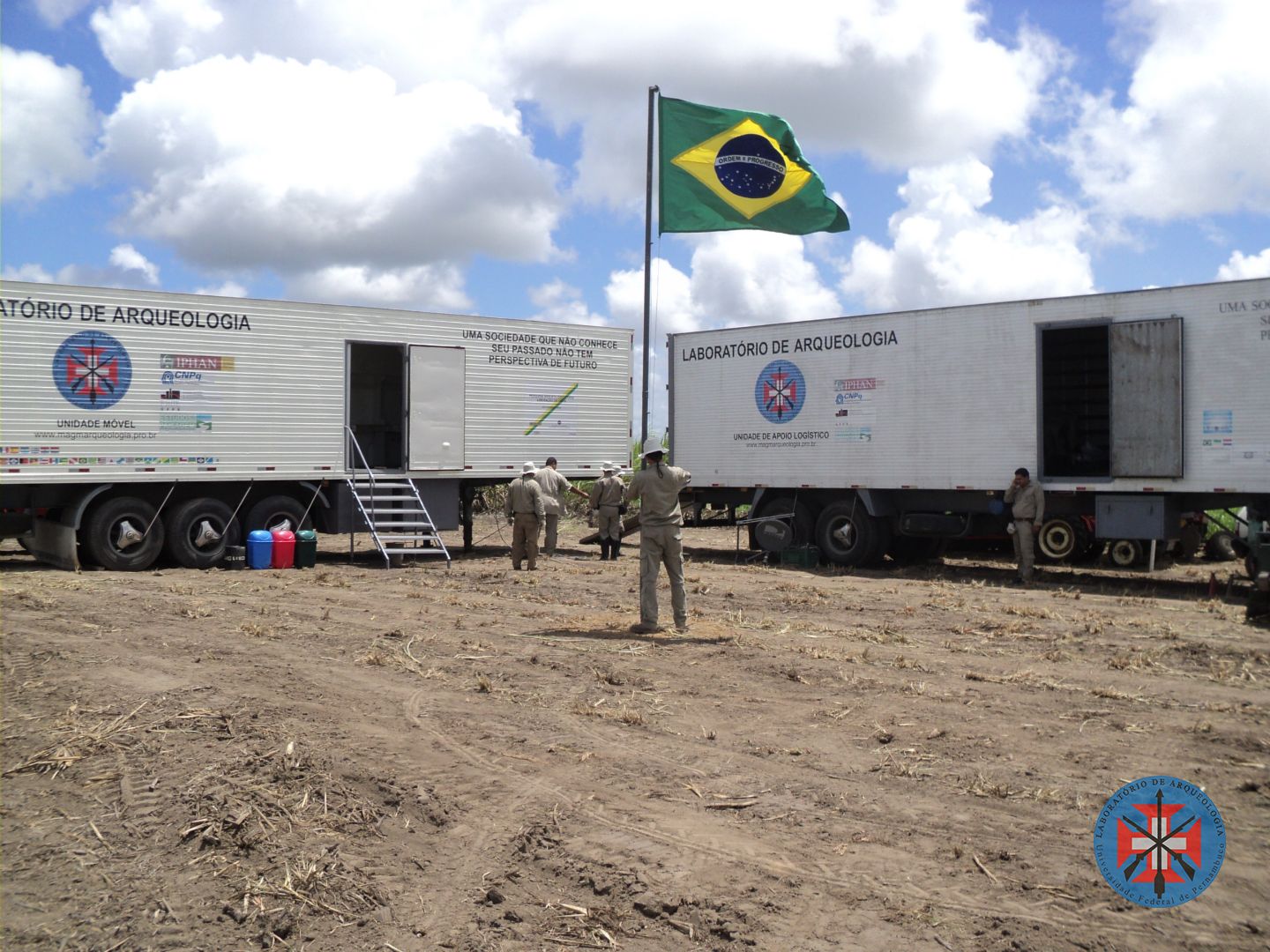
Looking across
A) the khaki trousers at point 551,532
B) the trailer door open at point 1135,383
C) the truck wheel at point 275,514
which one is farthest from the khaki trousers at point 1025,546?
the truck wheel at point 275,514

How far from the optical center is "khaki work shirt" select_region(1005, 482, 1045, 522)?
16.1 metres

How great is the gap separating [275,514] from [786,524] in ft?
27.0

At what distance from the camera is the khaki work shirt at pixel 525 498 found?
680 inches

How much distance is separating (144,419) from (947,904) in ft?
48.6

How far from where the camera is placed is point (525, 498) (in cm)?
1725

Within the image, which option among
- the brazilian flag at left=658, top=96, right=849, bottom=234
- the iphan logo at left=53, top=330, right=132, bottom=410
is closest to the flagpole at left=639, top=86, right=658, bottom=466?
the brazilian flag at left=658, top=96, right=849, bottom=234

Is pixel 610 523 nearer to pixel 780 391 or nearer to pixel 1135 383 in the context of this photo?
pixel 780 391

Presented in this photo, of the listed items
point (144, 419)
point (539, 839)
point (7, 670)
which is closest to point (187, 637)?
point (7, 670)

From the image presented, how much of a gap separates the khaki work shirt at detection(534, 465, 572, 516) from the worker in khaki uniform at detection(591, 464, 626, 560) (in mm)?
590

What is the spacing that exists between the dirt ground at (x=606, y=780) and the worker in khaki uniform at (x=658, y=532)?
38 cm

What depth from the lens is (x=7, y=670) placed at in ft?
28.2

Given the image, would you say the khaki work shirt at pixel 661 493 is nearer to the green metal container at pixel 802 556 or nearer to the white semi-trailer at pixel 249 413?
the green metal container at pixel 802 556

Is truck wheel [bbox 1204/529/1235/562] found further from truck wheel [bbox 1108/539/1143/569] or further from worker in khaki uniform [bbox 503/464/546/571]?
worker in khaki uniform [bbox 503/464/546/571]

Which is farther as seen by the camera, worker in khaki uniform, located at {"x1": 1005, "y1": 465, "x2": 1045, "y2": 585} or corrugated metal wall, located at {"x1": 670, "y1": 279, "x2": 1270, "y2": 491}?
worker in khaki uniform, located at {"x1": 1005, "y1": 465, "x2": 1045, "y2": 585}
